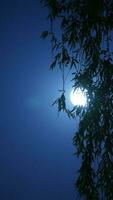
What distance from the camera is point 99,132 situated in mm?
3312

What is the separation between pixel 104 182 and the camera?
3324mm

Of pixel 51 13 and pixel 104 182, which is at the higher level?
pixel 51 13

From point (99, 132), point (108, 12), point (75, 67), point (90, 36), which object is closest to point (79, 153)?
point (99, 132)

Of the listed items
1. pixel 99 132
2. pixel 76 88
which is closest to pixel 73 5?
pixel 76 88

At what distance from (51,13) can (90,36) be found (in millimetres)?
415

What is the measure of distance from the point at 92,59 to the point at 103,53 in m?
0.11

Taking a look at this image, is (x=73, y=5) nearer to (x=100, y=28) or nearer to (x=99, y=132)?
(x=100, y=28)

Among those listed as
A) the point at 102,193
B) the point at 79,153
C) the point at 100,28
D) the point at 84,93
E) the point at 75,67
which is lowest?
the point at 102,193

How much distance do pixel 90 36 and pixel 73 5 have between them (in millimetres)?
312

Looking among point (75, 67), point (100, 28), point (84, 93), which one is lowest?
point (84, 93)

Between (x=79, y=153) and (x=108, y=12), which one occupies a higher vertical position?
(x=108, y=12)

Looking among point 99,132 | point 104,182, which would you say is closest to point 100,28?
point 99,132

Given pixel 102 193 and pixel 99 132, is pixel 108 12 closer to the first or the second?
pixel 99 132

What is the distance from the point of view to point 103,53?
11.2 feet
